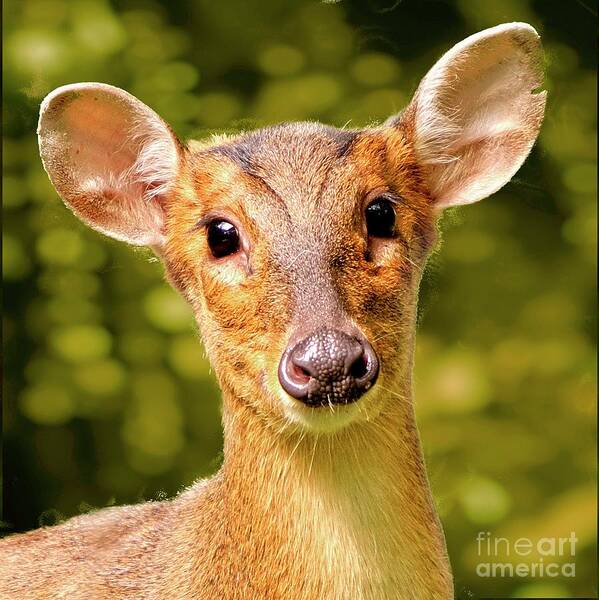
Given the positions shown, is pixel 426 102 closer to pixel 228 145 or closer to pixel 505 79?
pixel 505 79

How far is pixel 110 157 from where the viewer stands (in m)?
3.54

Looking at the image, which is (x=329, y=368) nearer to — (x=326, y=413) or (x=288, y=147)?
(x=326, y=413)

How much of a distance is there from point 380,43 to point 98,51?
43.6 inches

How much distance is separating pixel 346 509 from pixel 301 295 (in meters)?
0.52

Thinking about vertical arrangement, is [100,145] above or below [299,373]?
above

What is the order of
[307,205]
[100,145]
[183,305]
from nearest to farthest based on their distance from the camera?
[307,205] → [100,145] → [183,305]

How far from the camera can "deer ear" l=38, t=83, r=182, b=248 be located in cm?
339

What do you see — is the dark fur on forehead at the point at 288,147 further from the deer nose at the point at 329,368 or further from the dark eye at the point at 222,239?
the deer nose at the point at 329,368

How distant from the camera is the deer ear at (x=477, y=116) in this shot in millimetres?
3391

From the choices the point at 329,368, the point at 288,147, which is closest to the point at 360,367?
the point at 329,368

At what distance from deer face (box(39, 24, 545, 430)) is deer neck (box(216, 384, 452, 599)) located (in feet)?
0.40

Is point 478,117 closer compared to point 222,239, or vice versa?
point 222,239

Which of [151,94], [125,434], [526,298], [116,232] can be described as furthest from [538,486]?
[116,232]

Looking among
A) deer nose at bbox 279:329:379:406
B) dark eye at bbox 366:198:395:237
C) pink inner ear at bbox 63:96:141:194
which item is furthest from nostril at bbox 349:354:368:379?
pink inner ear at bbox 63:96:141:194
